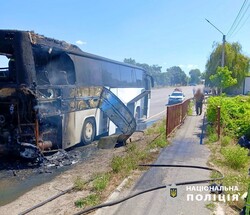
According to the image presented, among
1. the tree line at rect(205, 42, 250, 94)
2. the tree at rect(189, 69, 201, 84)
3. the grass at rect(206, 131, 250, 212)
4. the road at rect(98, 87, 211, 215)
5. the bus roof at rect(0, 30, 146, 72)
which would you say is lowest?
the road at rect(98, 87, 211, 215)

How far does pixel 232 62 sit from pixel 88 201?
122 ft

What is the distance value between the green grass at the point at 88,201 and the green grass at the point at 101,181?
1.25ft

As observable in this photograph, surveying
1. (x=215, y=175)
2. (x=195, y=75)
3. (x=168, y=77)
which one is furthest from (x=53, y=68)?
(x=195, y=75)

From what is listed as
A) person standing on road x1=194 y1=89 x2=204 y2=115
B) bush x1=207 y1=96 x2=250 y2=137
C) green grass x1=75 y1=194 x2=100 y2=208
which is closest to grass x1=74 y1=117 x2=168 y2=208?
green grass x1=75 y1=194 x2=100 y2=208

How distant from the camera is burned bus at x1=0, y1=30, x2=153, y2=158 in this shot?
24.0 feet

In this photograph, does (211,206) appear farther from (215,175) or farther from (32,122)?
(32,122)

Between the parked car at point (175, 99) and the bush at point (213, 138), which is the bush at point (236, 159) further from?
the parked car at point (175, 99)

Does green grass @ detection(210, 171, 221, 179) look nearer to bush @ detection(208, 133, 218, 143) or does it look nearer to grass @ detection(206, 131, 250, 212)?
grass @ detection(206, 131, 250, 212)

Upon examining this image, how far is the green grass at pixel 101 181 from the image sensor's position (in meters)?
5.51

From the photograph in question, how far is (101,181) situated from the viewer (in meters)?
5.77

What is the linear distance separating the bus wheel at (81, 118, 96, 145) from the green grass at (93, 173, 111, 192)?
3.89 meters

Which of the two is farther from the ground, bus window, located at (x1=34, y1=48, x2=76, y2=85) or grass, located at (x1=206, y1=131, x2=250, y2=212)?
bus window, located at (x1=34, y1=48, x2=76, y2=85)

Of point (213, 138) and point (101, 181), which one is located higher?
point (213, 138)

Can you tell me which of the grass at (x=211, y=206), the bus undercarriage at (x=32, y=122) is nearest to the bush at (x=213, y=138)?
the bus undercarriage at (x=32, y=122)
